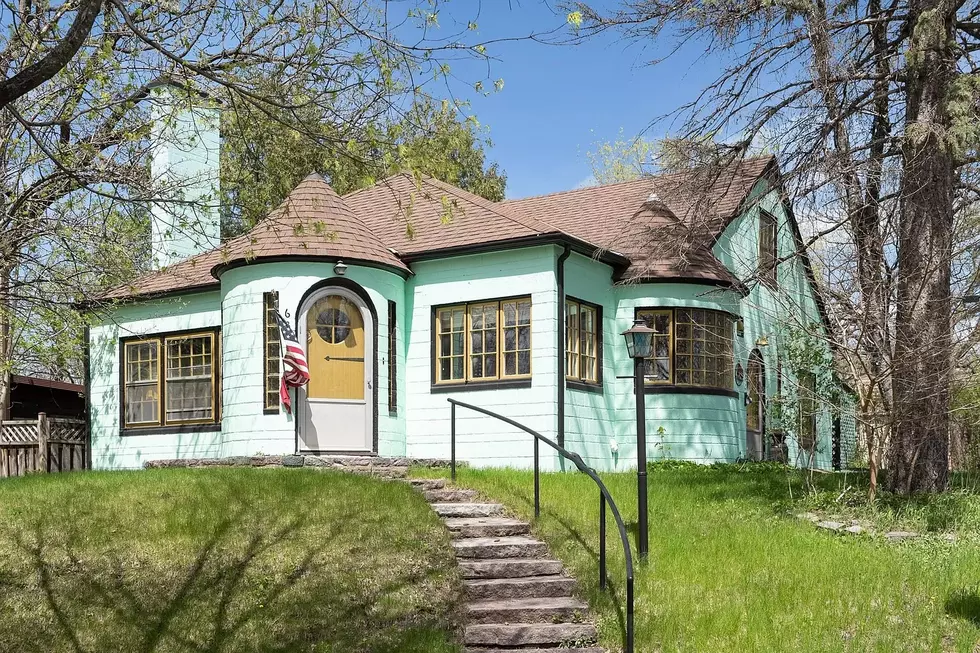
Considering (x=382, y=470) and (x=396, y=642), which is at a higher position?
(x=382, y=470)

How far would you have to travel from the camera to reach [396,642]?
26.6ft

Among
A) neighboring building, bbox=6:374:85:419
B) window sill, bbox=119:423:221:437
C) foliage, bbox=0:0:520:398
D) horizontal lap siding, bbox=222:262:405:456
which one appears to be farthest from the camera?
neighboring building, bbox=6:374:85:419

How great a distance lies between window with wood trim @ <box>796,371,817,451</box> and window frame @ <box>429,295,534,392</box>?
407 cm

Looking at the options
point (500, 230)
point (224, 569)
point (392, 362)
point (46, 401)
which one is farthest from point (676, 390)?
point (46, 401)

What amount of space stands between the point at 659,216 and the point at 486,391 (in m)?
4.87

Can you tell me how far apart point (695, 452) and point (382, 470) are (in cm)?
560

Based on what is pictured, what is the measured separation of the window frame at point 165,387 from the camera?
55.5 feet

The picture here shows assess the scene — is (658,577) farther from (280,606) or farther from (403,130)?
(403,130)

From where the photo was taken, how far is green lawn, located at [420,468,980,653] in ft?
26.1

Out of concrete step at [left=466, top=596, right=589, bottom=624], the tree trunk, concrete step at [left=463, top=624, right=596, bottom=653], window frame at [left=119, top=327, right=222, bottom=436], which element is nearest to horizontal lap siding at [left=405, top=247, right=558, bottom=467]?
window frame at [left=119, top=327, right=222, bottom=436]

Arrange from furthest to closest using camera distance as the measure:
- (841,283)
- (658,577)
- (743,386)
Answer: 1. (743,386)
2. (841,283)
3. (658,577)

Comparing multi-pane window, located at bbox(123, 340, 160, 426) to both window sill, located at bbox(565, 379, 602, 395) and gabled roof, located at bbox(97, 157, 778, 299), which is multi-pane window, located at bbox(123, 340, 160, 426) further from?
window sill, located at bbox(565, 379, 602, 395)

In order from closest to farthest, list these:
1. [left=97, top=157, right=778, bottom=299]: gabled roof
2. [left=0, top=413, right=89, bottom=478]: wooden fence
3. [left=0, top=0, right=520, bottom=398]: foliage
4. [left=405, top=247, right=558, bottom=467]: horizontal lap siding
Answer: [left=0, top=0, right=520, bottom=398]: foliage
[left=97, top=157, right=778, bottom=299]: gabled roof
[left=405, top=247, right=558, bottom=467]: horizontal lap siding
[left=0, top=413, right=89, bottom=478]: wooden fence

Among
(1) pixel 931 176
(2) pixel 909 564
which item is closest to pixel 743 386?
(1) pixel 931 176
